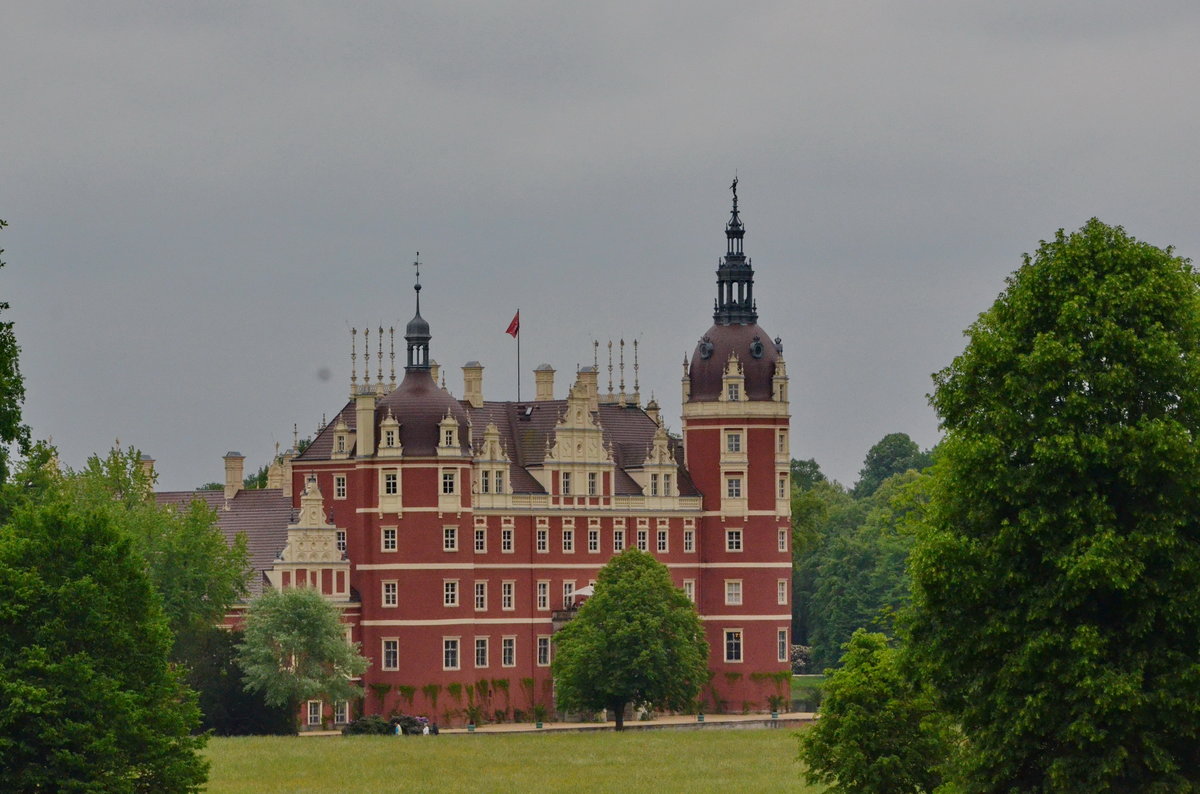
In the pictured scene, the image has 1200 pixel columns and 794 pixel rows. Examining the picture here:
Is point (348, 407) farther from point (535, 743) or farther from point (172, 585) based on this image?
point (535, 743)

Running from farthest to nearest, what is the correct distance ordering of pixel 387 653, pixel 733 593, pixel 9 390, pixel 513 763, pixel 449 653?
pixel 733 593 → pixel 449 653 → pixel 387 653 → pixel 513 763 → pixel 9 390

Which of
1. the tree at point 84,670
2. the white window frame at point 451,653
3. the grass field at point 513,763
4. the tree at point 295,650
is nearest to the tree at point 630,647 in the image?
the grass field at point 513,763

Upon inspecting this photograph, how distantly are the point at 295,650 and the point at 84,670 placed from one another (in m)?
38.9

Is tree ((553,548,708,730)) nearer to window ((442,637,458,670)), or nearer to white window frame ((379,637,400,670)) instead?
window ((442,637,458,670))

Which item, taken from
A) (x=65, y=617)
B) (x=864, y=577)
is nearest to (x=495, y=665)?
(x=864, y=577)

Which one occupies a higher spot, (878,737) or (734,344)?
(734,344)

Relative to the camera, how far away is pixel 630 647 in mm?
92062

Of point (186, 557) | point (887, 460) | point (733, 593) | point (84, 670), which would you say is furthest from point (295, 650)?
point (887, 460)

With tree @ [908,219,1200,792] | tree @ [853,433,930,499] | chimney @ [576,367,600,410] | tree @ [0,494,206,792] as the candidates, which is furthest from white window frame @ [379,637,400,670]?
tree @ [853,433,930,499]

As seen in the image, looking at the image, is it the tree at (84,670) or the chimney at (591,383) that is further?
the chimney at (591,383)

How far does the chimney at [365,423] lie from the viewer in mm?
95438

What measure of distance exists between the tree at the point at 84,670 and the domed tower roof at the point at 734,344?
51.9 metres

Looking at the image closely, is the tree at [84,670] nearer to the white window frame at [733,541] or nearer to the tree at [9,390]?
the tree at [9,390]

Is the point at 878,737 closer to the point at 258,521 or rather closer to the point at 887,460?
the point at 258,521
